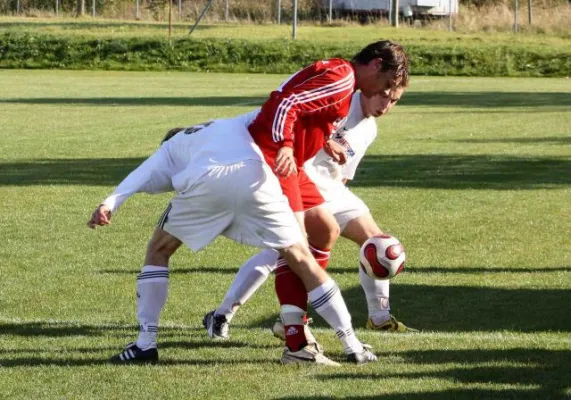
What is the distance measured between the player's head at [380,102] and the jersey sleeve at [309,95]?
1.76 feet

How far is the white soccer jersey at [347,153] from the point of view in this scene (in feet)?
25.8

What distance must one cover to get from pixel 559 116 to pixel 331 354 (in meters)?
22.3

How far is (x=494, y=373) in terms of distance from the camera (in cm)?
675

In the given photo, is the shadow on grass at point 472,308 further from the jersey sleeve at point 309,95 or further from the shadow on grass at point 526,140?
the shadow on grass at point 526,140

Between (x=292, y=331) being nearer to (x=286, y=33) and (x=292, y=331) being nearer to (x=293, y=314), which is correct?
(x=293, y=314)

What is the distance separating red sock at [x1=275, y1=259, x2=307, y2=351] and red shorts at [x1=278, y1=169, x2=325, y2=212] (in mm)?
389

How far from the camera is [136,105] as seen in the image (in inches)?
1196

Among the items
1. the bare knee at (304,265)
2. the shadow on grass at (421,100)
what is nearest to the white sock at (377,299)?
the bare knee at (304,265)

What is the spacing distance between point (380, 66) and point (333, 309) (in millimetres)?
1357

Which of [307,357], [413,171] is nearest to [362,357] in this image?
[307,357]

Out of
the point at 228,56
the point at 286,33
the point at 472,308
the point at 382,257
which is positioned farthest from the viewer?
the point at 286,33

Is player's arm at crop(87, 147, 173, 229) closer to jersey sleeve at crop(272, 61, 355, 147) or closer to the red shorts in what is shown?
the red shorts

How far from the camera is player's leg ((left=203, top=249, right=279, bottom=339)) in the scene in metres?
7.75

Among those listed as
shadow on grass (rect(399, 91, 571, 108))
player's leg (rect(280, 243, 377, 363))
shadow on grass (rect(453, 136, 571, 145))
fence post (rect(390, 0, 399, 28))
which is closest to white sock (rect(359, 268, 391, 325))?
player's leg (rect(280, 243, 377, 363))
